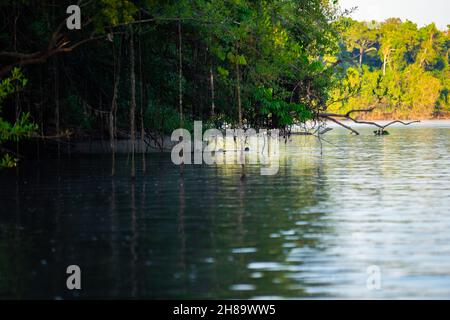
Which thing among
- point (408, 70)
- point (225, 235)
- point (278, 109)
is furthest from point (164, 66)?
point (408, 70)

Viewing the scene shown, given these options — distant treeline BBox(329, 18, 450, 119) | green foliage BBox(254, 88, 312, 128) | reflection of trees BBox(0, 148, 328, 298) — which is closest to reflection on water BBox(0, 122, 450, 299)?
reflection of trees BBox(0, 148, 328, 298)

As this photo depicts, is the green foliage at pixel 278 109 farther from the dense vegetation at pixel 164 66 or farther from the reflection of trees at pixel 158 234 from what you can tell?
the reflection of trees at pixel 158 234

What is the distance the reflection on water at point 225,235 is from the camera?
41.7 feet

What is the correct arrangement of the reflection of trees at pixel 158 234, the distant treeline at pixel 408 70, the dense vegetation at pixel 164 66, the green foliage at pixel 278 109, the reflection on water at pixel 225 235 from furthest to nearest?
the distant treeline at pixel 408 70 < the green foliage at pixel 278 109 < the dense vegetation at pixel 164 66 < the reflection of trees at pixel 158 234 < the reflection on water at pixel 225 235

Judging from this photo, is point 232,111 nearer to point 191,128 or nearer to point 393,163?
point 191,128

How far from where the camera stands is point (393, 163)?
39.1 metres

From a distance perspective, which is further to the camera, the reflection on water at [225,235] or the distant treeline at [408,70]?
the distant treeline at [408,70]

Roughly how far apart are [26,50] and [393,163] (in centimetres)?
1453

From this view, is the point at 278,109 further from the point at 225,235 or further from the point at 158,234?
the point at 225,235

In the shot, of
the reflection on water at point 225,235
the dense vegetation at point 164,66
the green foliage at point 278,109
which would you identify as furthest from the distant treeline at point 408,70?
the reflection on water at point 225,235

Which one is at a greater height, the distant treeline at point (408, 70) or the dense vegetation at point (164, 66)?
the distant treeline at point (408, 70)

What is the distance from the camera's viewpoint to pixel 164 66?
39.4m

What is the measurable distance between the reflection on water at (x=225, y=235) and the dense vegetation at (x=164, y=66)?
3.22 metres

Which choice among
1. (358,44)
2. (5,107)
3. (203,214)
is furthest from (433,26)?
(203,214)
